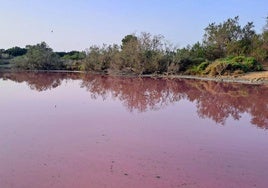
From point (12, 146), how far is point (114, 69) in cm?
2702

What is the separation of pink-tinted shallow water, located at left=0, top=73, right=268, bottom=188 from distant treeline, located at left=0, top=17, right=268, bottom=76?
17.4 metres

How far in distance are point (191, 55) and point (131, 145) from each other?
92.8 ft

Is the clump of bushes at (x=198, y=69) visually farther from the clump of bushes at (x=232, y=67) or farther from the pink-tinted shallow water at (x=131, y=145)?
the pink-tinted shallow water at (x=131, y=145)

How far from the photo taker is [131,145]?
6883mm

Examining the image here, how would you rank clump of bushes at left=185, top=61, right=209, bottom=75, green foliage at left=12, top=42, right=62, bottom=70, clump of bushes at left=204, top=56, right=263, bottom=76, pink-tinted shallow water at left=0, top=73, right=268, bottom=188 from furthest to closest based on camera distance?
green foliage at left=12, top=42, right=62, bottom=70
clump of bushes at left=185, top=61, right=209, bottom=75
clump of bushes at left=204, top=56, right=263, bottom=76
pink-tinted shallow water at left=0, top=73, right=268, bottom=188

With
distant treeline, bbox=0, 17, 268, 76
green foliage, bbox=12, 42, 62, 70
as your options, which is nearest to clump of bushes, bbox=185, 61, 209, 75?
distant treeline, bbox=0, 17, 268, 76

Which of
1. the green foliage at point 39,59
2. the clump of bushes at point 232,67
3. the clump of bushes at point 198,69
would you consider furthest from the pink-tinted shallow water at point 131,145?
the green foliage at point 39,59

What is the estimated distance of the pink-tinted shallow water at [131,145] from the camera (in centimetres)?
502

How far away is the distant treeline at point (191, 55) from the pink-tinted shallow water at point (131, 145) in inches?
686

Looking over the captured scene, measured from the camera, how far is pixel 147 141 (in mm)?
7262

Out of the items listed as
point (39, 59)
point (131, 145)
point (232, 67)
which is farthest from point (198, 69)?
point (131, 145)

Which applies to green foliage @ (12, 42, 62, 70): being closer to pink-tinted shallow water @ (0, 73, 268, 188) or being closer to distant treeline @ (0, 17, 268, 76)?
distant treeline @ (0, 17, 268, 76)

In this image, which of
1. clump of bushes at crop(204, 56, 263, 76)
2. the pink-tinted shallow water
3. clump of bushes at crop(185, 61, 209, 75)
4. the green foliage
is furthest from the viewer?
the green foliage

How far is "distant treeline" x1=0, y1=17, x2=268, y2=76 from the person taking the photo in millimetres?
29359
